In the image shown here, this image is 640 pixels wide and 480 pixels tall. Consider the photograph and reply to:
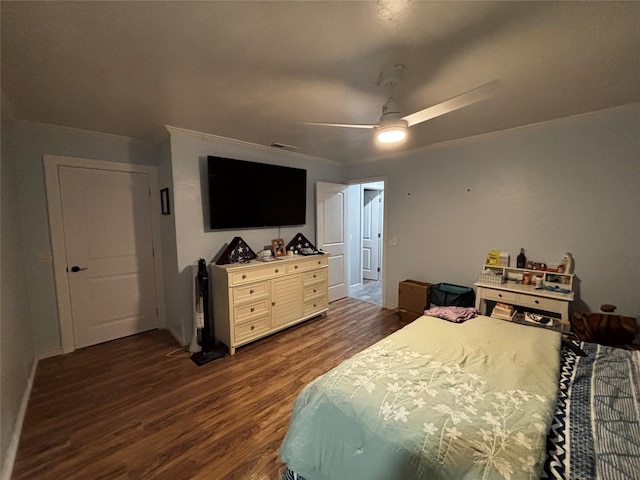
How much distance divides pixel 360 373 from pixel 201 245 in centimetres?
245

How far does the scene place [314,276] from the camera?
12.2ft

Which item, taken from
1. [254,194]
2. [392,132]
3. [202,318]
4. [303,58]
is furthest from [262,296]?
[303,58]

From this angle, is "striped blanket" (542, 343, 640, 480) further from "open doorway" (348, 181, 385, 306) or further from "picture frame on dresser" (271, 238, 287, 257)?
"open doorway" (348, 181, 385, 306)

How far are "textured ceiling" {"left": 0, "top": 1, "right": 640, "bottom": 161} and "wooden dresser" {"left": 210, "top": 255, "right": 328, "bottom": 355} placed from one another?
163 centimetres

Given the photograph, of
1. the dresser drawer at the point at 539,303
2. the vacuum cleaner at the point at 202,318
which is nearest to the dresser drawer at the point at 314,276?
the vacuum cleaner at the point at 202,318

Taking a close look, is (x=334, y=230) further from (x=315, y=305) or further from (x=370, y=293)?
(x=370, y=293)

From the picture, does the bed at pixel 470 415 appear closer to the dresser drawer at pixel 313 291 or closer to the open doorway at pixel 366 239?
the dresser drawer at pixel 313 291

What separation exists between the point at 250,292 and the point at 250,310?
21cm

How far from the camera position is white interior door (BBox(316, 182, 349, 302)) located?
4.34 metres

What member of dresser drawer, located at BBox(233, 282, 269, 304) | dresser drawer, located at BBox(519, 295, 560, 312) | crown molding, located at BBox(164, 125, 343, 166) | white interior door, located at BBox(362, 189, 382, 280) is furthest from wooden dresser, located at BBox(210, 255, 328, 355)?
white interior door, located at BBox(362, 189, 382, 280)

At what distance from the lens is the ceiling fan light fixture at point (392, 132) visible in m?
1.76

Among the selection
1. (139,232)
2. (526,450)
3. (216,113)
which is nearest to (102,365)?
(139,232)

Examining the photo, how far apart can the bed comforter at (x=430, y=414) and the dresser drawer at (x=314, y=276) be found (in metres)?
2.00

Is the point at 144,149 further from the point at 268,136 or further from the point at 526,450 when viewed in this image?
the point at 526,450
